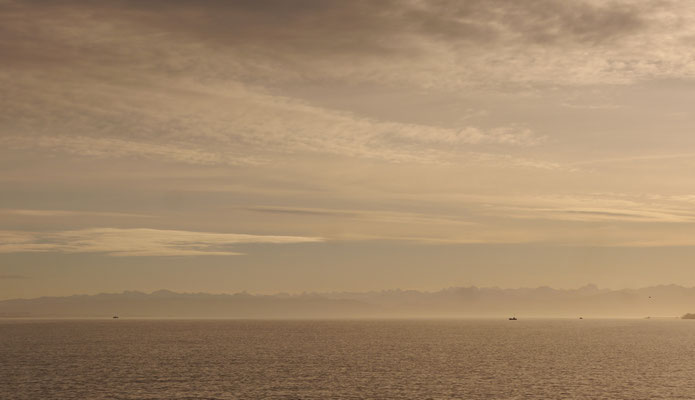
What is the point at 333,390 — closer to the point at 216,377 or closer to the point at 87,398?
the point at 216,377

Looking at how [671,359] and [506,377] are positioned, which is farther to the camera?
[671,359]

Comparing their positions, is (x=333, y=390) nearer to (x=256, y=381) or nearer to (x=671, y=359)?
(x=256, y=381)

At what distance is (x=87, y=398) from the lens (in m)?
92.6

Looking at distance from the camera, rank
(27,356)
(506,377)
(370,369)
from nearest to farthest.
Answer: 1. (506,377)
2. (370,369)
3. (27,356)

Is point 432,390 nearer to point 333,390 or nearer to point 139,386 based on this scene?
point 333,390

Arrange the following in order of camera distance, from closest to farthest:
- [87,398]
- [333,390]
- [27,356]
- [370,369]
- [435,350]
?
[87,398], [333,390], [370,369], [27,356], [435,350]

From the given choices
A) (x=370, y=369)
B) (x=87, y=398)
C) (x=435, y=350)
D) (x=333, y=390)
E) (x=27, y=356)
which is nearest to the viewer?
(x=87, y=398)

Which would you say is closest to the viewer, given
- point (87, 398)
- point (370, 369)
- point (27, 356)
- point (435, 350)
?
point (87, 398)

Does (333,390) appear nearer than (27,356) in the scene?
Yes

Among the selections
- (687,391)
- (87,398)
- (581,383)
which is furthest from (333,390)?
(687,391)

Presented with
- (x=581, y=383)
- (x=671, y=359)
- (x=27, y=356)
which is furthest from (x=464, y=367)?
(x=27, y=356)

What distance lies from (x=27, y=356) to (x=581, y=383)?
121 m

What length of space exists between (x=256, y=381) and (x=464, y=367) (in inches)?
1802

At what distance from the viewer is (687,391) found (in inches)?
4058
